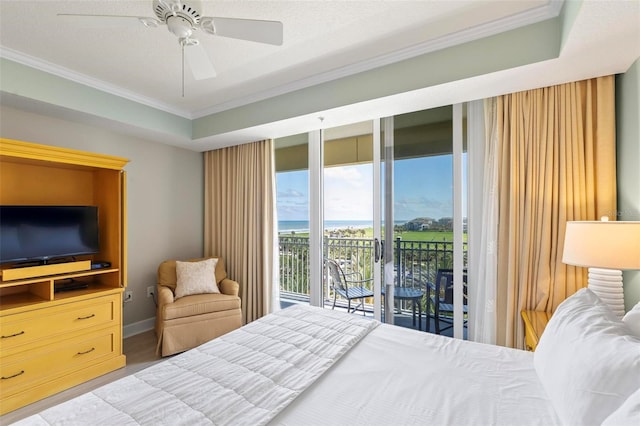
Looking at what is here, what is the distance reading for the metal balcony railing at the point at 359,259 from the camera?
279 centimetres

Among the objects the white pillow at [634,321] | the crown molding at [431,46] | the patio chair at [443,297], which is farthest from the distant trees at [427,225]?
the white pillow at [634,321]

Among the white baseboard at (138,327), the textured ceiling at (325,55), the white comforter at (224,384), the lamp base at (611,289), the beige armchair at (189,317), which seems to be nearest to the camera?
the white comforter at (224,384)

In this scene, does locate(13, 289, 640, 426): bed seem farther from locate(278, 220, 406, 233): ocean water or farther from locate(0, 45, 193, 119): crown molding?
locate(0, 45, 193, 119): crown molding

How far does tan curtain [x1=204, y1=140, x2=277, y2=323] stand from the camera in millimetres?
3650

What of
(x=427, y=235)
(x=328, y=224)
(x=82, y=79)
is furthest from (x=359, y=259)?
(x=82, y=79)

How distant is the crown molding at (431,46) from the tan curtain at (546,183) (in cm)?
61

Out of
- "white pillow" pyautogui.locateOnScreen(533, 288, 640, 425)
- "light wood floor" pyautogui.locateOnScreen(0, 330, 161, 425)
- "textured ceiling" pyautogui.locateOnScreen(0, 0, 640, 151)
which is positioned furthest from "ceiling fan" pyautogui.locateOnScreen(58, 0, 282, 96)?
"light wood floor" pyautogui.locateOnScreen(0, 330, 161, 425)

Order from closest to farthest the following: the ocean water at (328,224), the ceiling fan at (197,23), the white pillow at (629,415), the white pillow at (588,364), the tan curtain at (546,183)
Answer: the white pillow at (629,415) → the white pillow at (588,364) → the ceiling fan at (197,23) → the tan curtain at (546,183) → the ocean water at (328,224)

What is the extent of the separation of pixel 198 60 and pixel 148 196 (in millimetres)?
2354

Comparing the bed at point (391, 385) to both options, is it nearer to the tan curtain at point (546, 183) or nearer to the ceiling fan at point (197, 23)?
the tan curtain at point (546, 183)

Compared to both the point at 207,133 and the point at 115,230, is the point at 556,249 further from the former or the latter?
the point at 115,230

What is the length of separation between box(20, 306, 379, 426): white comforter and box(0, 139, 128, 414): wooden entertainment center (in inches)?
67.2

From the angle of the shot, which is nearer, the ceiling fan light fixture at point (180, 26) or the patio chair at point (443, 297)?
the ceiling fan light fixture at point (180, 26)

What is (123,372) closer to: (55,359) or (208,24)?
(55,359)
